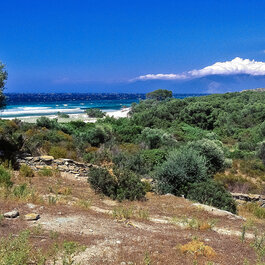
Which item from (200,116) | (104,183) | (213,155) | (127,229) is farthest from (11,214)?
(200,116)

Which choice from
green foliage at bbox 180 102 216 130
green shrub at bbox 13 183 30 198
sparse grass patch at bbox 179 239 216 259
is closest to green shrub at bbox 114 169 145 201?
green shrub at bbox 13 183 30 198

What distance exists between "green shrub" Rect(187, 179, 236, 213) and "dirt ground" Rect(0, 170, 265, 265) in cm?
87

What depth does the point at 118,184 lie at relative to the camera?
8.80 m

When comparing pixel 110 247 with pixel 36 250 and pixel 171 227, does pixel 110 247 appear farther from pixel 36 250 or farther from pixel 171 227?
pixel 171 227

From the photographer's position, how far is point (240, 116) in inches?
1517

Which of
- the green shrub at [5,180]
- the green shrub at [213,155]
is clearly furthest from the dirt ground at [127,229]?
the green shrub at [213,155]

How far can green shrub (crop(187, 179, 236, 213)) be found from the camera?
28.8 ft

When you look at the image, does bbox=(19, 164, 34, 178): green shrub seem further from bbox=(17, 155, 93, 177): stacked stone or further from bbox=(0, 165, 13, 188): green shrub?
bbox=(17, 155, 93, 177): stacked stone

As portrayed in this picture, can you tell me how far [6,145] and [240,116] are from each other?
34.2m

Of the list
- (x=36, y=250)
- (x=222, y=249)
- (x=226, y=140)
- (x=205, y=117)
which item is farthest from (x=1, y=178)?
(x=205, y=117)

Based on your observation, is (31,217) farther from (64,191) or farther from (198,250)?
(198,250)

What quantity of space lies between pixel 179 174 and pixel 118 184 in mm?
2700

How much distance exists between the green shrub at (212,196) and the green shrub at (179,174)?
2.05ft

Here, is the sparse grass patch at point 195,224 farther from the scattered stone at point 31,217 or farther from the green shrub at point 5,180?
the green shrub at point 5,180
